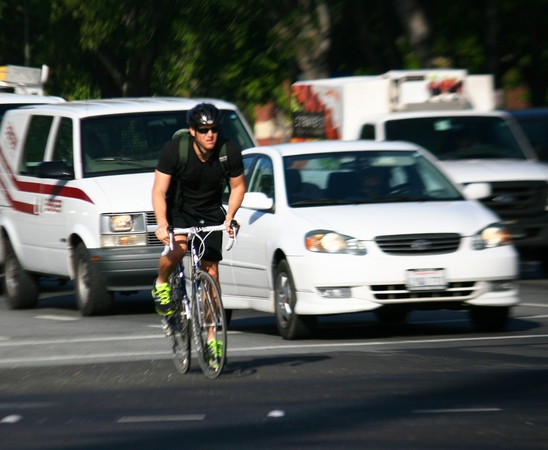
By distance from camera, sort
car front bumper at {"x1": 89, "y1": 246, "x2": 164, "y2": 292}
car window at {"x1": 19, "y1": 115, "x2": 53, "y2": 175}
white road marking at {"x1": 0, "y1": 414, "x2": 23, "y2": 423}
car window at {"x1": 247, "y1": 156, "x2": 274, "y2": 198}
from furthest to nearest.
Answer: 1. car window at {"x1": 19, "y1": 115, "x2": 53, "y2": 175}
2. car front bumper at {"x1": 89, "y1": 246, "x2": 164, "y2": 292}
3. car window at {"x1": 247, "y1": 156, "x2": 274, "y2": 198}
4. white road marking at {"x1": 0, "y1": 414, "x2": 23, "y2": 423}

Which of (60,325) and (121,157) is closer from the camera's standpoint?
(60,325)

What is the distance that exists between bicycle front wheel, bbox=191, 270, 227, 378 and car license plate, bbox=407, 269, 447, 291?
237cm

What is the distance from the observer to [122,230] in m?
13.7

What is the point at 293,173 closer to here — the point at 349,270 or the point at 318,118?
the point at 349,270

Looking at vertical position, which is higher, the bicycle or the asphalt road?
the bicycle

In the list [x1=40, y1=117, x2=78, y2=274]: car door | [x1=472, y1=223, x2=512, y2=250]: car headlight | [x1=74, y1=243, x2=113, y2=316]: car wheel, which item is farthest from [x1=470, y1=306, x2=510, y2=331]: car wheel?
[x1=40, y1=117, x2=78, y2=274]: car door

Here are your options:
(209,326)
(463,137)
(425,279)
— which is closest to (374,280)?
(425,279)

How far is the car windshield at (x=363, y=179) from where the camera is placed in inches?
470

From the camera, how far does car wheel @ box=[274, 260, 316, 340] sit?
11258mm

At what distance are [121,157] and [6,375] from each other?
206 inches

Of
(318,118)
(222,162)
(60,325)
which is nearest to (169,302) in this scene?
(222,162)

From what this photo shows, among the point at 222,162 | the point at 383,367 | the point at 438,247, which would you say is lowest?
the point at 383,367

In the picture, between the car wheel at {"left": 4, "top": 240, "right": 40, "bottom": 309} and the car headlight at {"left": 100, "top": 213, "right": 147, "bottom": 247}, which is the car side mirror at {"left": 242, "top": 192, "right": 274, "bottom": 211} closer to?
the car headlight at {"left": 100, "top": 213, "right": 147, "bottom": 247}

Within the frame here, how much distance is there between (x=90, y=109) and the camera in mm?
14875
